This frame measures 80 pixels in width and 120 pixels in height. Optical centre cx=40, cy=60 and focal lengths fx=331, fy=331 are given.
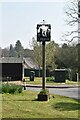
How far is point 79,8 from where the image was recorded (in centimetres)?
2484

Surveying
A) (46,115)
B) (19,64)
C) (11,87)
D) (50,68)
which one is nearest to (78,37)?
(11,87)

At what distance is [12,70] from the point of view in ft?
169

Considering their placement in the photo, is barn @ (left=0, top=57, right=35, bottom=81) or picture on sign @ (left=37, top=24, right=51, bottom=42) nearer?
picture on sign @ (left=37, top=24, right=51, bottom=42)

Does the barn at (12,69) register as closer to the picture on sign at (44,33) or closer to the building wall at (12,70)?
the building wall at (12,70)

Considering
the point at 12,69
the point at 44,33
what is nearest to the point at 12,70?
the point at 12,69

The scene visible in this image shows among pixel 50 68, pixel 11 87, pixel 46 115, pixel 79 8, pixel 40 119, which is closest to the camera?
pixel 40 119

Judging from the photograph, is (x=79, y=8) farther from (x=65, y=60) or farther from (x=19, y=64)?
(x=65, y=60)

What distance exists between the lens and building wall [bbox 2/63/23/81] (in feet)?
167

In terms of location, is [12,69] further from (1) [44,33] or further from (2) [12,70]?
(1) [44,33]

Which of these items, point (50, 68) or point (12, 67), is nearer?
point (12, 67)

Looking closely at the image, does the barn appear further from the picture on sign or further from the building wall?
the picture on sign

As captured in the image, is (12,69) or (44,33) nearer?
(44,33)

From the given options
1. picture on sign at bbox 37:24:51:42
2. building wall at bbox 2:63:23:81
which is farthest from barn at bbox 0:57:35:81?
picture on sign at bbox 37:24:51:42

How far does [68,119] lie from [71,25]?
15.6 m
